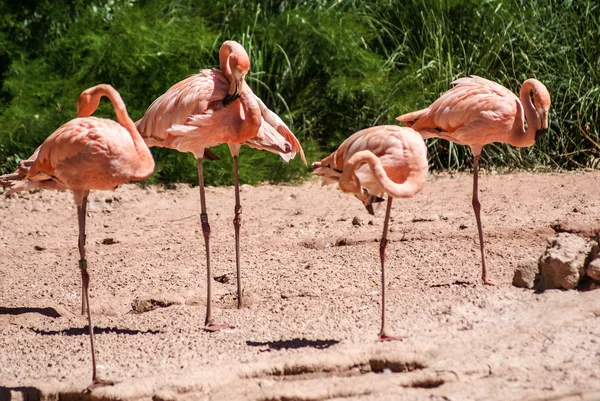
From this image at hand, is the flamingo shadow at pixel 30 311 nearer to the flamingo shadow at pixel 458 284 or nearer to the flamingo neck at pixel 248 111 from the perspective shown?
the flamingo neck at pixel 248 111

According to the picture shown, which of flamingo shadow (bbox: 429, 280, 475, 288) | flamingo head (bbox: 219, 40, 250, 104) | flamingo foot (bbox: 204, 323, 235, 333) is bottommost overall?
Answer: flamingo foot (bbox: 204, 323, 235, 333)

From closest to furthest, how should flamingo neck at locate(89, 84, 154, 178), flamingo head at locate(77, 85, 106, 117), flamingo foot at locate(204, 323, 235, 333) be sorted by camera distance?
flamingo neck at locate(89, 84, 154, 178) → flamingo head at locate(77, 85, 106, 117) → flamingo foot at locate(204, 323, 235, 333)

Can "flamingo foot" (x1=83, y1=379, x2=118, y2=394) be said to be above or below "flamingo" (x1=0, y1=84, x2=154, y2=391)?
below

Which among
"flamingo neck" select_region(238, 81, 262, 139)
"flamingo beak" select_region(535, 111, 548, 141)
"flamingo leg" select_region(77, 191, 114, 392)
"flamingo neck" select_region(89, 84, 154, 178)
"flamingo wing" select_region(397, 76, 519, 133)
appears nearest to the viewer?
"flamingo leg" select_region(77, 191, 114, 392)

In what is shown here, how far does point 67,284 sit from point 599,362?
3.44 m

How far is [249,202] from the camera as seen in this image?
798 cm

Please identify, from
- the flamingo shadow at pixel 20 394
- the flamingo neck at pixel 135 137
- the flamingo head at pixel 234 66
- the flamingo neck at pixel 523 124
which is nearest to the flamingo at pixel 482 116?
the flamingo neck at pixel 523 124

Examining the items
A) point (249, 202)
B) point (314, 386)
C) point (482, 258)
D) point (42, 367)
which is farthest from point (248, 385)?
point (249, 202)

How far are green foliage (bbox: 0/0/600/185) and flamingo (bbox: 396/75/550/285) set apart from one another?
2913 millimetres

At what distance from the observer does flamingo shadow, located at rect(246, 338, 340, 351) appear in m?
4.43

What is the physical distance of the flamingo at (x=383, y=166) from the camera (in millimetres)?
4230

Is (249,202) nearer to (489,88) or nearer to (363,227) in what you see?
(363,227)

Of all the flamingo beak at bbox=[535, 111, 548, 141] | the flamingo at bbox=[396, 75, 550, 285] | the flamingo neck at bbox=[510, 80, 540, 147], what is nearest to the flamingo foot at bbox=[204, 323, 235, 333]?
the flamingo at bbox=[396, 75, 550, 285]

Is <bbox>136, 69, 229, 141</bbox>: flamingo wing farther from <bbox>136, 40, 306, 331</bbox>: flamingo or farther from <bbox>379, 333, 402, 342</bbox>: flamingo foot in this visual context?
<bbox>379, 333, 402, 342</bbox>: flamingo foot
